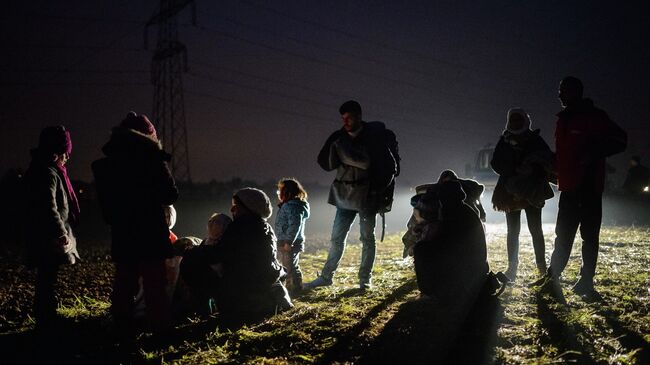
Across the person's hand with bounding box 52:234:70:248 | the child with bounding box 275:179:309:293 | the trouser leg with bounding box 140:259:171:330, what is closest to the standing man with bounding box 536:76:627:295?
the child with bounding box 275:179:309:293

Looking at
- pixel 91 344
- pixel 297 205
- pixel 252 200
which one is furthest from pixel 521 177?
pixel 91 344

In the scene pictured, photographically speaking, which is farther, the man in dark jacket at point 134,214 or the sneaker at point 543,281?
the sneaker at point 543,281

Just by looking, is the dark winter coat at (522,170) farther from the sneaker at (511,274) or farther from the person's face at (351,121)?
the person's face at (351,121)

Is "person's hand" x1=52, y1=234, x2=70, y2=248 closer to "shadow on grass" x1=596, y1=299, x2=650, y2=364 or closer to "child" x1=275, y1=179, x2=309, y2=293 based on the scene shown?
"child" x1=275, y1=179, x2=309, y2=293

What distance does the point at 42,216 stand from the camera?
13.0 ft

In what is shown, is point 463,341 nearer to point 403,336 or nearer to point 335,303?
point 403,336

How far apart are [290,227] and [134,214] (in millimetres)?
2049

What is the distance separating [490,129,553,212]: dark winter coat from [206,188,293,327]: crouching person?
288 cm

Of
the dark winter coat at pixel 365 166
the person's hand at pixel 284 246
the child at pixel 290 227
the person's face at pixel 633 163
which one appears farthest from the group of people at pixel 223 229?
the person's face at pixel 633 163

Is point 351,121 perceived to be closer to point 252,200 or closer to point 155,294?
point 252,200

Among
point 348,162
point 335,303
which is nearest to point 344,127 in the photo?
point 348,162

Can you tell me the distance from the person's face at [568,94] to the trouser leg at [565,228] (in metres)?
0.91

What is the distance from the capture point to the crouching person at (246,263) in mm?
3926

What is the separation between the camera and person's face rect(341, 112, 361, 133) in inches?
205
